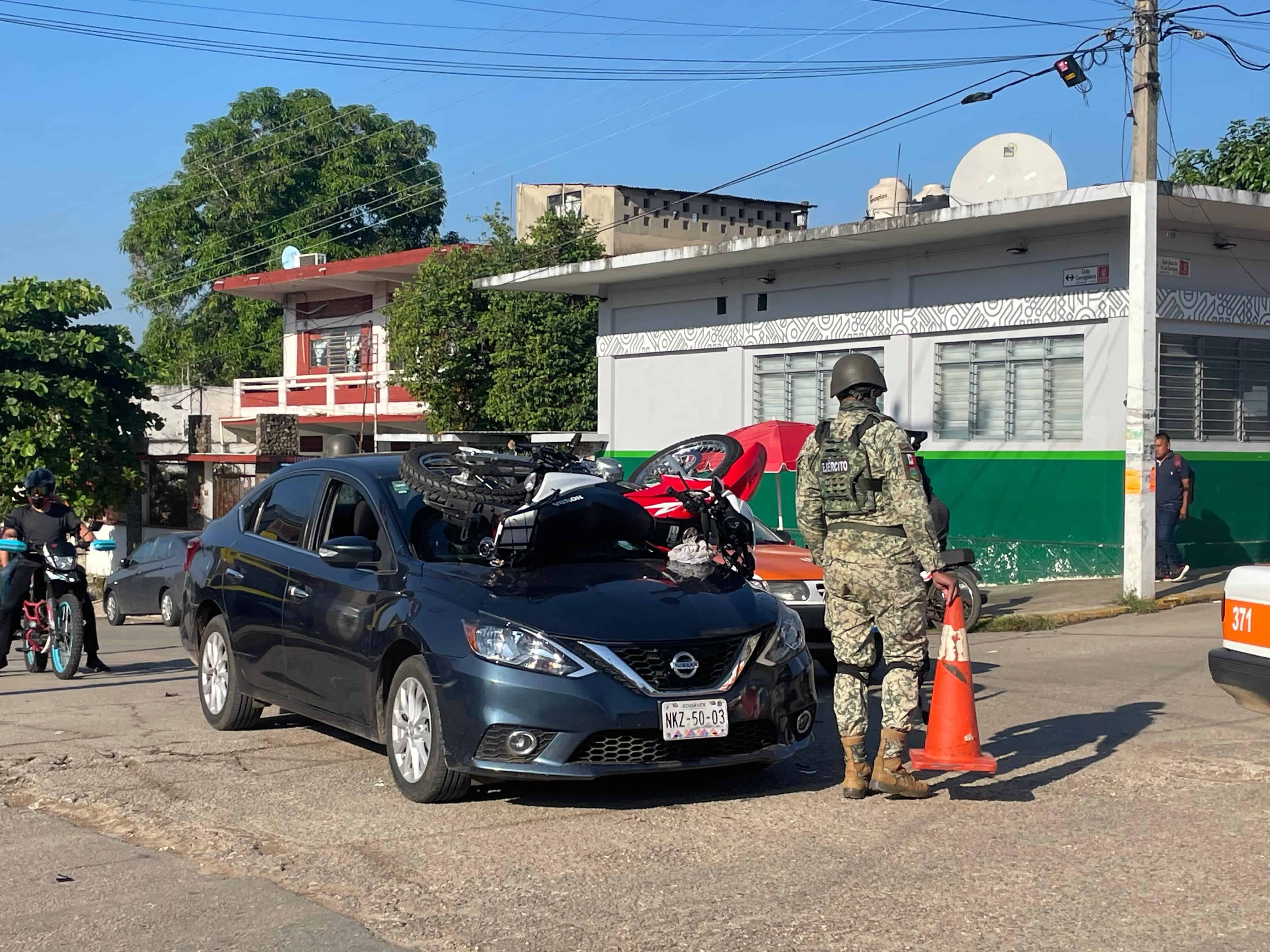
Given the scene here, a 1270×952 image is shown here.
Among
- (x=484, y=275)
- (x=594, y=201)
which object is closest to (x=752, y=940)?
(x=484, y=275)

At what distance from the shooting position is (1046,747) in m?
8.27

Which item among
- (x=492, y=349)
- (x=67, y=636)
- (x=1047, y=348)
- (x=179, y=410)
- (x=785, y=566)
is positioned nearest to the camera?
(x=785, y=566)

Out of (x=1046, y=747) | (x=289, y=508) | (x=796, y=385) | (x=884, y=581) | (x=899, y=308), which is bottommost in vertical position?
(x=1046, y=747)

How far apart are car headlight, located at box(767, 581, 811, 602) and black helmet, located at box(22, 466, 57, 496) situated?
6150mm

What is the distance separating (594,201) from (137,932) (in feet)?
125

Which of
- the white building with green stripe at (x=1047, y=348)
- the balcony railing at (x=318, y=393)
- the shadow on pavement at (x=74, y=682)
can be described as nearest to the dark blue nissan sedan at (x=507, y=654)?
the shadow on pavement at (x=74, y=682)

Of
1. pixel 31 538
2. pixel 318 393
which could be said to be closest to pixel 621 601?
pixel 31 538

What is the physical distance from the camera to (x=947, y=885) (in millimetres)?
5492

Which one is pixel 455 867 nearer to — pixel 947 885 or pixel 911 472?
pixel 947 885

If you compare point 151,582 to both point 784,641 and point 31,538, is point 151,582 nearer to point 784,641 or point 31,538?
point 31,538

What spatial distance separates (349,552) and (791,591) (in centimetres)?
439

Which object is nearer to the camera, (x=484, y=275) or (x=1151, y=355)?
(x=1151, y=355)

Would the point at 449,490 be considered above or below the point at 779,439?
below

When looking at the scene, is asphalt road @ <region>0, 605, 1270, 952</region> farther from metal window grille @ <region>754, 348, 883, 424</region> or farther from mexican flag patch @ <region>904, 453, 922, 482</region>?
metal window grille @ <region>754, 348, 883, 424</region>
